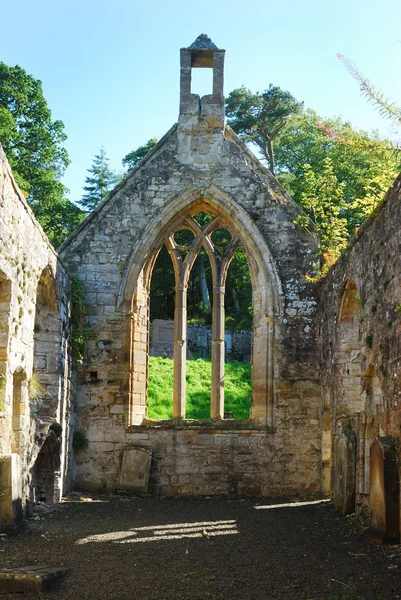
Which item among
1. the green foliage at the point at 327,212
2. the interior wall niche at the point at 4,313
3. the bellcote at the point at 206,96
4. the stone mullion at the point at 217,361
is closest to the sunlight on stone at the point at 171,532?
the interior wall niche at the point at 4,313

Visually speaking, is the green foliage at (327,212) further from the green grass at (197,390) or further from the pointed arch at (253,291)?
the green grass at (197,390)

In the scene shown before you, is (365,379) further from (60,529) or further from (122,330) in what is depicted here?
(122,330)

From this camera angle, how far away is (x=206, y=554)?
6.55 meters

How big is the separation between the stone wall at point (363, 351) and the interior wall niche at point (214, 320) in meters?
0.95

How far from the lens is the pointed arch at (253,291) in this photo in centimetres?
1187

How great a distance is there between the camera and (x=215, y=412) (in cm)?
1195

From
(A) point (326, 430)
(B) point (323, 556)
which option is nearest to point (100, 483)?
(A) point (326, 430)

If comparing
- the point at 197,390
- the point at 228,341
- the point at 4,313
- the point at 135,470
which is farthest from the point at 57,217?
the point at 4,313

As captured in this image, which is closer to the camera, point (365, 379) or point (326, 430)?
point (365, 379)

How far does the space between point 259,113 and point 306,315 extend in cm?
1635

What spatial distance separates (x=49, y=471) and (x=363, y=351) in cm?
442

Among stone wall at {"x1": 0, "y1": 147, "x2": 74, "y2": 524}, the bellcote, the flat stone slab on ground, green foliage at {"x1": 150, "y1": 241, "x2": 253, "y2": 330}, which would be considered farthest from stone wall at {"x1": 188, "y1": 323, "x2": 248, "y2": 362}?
the flat stone slab on ground

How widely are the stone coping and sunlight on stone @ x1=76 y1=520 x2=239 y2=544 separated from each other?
2987mm

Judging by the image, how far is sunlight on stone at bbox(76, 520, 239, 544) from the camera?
24.2 feet
